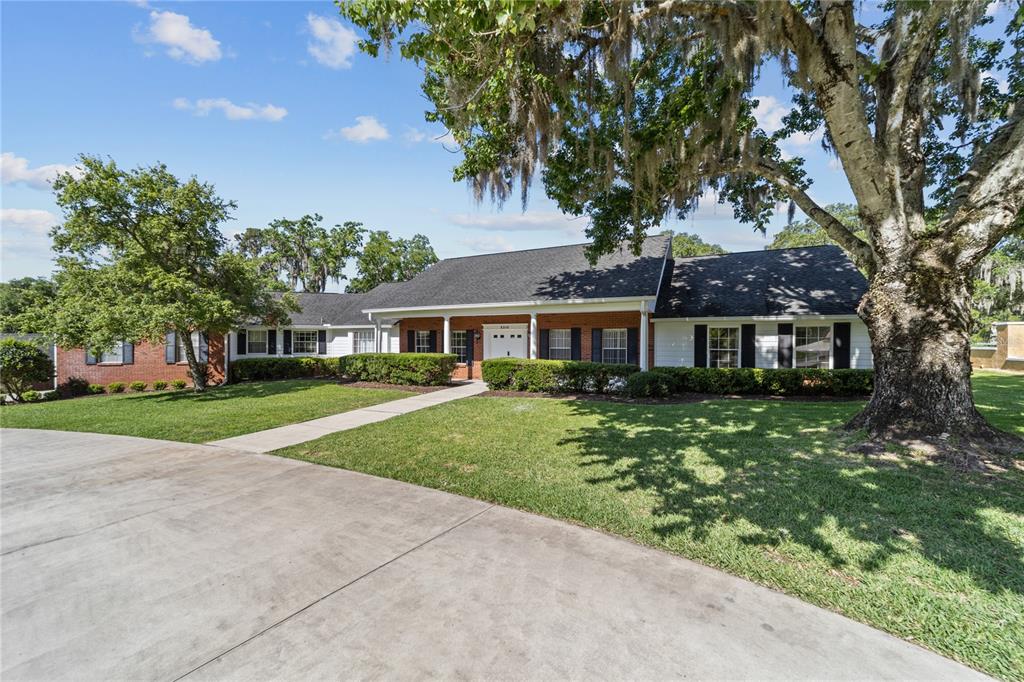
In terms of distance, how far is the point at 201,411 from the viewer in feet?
35.1

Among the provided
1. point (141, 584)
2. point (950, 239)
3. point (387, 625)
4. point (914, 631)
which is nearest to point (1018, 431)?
point (950, 239)

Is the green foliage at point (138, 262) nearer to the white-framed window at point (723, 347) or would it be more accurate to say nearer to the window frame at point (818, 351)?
the white-framed window at point (723, 347)

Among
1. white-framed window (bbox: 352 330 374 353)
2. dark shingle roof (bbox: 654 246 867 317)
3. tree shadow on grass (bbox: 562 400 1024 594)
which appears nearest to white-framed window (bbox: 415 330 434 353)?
white-framed window (bbox: 352 330 374 353)

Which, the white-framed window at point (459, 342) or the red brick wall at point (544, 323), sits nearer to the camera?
the red brick wall at point (544, 323)

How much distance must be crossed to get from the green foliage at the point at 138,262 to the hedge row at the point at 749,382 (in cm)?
1277

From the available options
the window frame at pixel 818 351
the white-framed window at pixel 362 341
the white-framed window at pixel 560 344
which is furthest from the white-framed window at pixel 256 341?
the window frame at pixel 818 351

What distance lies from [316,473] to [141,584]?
2.54 meters

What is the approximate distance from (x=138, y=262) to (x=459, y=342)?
10.8 meters

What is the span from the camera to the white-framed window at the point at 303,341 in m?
20.8

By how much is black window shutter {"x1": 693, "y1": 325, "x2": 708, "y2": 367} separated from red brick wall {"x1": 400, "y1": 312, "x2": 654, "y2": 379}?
55.4 inches

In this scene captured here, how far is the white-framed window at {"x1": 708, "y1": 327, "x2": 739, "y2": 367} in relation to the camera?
45.5 feet

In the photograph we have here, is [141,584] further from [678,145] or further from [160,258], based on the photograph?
[160,258]

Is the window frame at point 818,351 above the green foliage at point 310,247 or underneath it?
underneath

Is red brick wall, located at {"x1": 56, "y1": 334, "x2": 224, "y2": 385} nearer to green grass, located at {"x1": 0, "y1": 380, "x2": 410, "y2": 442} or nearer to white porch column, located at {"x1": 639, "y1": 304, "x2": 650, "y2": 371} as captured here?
green grass, located at {"x1": 0, "y1": 380, "x2": 410, "y2": 442}
